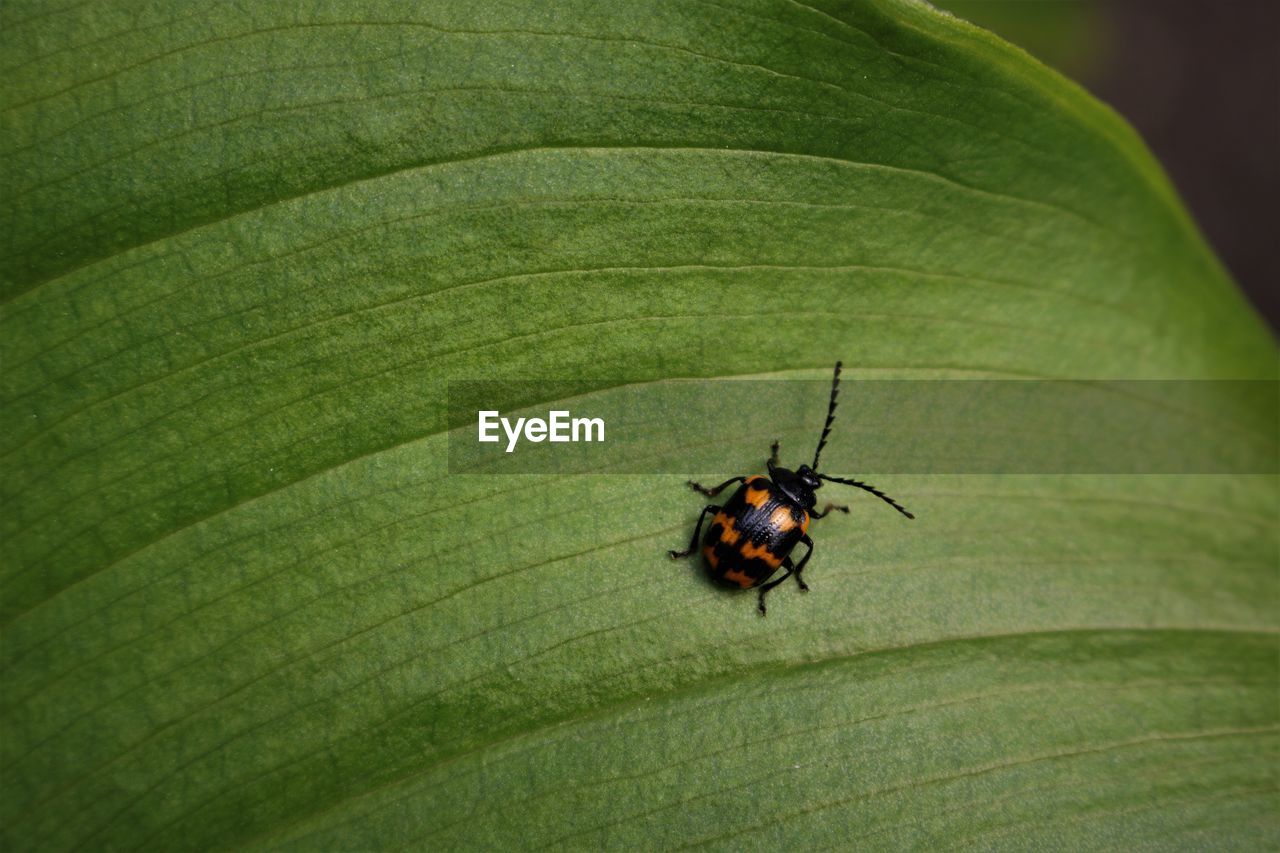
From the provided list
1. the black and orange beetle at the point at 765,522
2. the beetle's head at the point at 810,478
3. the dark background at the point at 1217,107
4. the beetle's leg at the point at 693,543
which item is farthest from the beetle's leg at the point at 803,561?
the dark background at the point at 1217,107

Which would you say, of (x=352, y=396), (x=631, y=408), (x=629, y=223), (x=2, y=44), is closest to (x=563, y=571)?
(x=631, y=408)

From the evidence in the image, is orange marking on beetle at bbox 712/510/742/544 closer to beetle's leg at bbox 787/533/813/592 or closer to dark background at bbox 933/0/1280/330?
beetle's leg at bbox 787/533/813/592

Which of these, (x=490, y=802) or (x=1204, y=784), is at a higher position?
(x=490, y=802)

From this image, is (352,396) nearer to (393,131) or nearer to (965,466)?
(393,131)

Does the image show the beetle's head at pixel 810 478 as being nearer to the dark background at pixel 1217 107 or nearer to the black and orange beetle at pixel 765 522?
the black and orange beetle at pixel 765 522

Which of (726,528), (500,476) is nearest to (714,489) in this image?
(726,528)

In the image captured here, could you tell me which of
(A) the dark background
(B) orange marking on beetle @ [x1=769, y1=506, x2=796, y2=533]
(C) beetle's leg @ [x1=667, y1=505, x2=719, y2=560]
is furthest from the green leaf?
(A) the dark background
